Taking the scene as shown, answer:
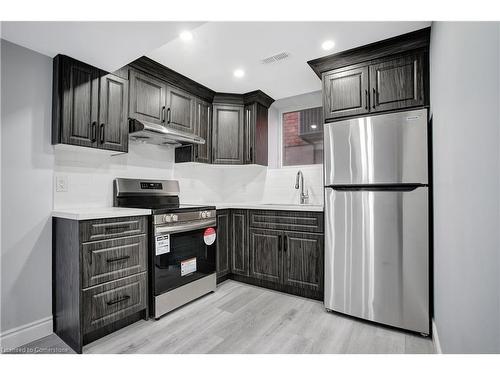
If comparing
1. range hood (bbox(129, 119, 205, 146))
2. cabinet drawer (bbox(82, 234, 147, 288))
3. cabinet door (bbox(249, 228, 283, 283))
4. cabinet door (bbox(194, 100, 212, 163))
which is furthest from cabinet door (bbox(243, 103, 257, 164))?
cabinet drawer (bbox(82, 234, 147, 288))

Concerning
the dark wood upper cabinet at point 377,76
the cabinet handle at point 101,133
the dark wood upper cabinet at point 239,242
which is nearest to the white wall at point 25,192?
the cabinet handle at point 101,133

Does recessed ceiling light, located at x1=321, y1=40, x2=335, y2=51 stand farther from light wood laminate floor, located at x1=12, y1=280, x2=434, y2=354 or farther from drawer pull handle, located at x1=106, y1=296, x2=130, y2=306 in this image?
A: drawer pull handle, located at x1=106, y1=296, x2=130, y2=306

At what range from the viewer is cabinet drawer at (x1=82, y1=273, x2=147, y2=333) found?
1729 mm

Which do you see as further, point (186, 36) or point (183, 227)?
point (183, 227)

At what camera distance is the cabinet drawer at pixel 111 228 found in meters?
1.71

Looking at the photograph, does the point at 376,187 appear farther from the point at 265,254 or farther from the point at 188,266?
the point at 188,266

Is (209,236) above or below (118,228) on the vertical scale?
below

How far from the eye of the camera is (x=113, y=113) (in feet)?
7.27

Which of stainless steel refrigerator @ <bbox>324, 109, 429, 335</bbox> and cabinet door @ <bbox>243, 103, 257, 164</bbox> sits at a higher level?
cabinet door @ <bbox>243, 103, 257, 164</bbox>

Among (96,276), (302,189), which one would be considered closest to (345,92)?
(302,189)

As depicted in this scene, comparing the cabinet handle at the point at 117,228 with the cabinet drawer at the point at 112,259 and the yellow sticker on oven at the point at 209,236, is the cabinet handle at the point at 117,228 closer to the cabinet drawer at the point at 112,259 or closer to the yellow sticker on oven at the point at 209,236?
the cabinet drawer at the point at 112,259

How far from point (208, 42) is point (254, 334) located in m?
2.35

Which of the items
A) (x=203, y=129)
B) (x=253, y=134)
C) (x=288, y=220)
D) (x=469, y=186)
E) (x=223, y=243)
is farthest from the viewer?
(x=253, y=134)

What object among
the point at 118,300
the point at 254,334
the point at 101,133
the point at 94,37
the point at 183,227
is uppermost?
the point at 94,37
